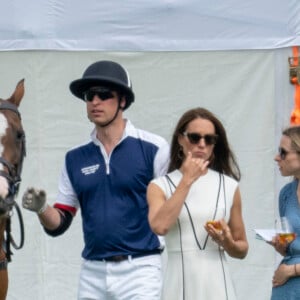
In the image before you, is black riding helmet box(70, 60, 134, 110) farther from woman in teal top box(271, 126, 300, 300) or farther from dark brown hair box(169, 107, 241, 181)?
woman in teal top box(271, 126, 300, 300)

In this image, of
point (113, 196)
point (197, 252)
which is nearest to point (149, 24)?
point (113, 196)

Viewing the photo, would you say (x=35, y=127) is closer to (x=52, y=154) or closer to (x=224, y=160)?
(x=52, y=154)

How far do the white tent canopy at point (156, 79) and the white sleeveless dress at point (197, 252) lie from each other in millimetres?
2222

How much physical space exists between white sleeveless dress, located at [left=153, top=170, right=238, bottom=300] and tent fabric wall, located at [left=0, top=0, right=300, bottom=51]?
2.24 metres

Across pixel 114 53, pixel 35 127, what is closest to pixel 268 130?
pixel 114 53

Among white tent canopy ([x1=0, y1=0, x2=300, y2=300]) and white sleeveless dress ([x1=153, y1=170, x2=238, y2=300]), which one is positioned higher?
white tent canopy ([x1=0, y1=0, x2=300, y2=300])

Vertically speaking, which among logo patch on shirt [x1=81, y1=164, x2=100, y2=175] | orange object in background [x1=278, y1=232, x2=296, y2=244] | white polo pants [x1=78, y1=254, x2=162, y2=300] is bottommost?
white polo pants [x1=78, y1=254, x2=162, y2=300]

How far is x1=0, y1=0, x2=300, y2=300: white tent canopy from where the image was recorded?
22.6 ft

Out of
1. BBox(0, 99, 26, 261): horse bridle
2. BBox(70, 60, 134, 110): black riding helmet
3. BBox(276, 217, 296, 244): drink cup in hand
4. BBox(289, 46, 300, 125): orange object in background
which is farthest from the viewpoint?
BBox(289, 46, 300, 125): orange object in background

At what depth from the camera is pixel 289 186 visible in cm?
534

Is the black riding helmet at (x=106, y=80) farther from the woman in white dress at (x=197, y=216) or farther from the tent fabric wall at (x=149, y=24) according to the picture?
the tent fabric wall at (x=149, y=24)

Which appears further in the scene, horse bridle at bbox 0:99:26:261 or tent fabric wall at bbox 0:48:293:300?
tent fabric wall at bbox 0:48:293:300

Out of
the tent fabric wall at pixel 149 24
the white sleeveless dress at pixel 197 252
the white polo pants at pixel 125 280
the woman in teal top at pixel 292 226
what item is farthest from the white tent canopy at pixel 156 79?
the white sleeveless dress at pixel 197 252

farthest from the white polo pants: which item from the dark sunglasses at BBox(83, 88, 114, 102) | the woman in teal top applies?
the dark sunglasses at BBox(83, 88, 114, 102)
